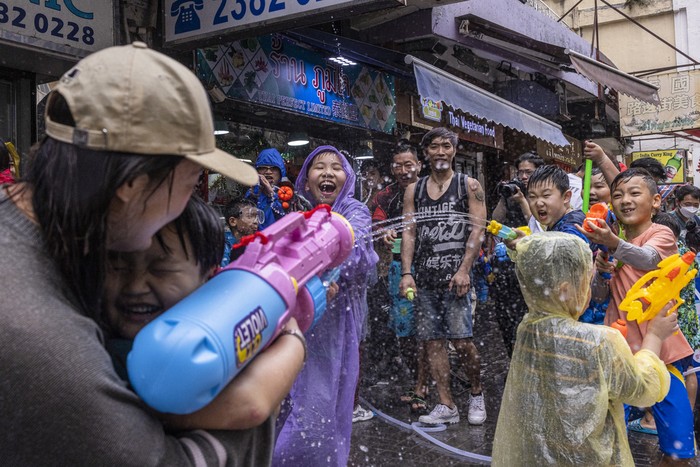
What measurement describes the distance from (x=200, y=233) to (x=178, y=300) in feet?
0.51

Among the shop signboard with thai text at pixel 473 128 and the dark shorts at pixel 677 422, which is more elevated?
the shop signboard with thai text at pixel 473 128

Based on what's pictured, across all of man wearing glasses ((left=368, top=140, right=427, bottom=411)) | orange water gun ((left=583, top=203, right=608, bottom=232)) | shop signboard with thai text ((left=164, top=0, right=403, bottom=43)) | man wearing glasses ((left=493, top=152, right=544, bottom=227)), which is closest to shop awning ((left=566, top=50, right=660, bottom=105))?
man wearing glasses ((left=493, top=152, right=544, bottom=227))

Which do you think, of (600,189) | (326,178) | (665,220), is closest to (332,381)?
(326,178)

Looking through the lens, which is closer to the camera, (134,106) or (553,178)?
(134,106)

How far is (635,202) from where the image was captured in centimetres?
379

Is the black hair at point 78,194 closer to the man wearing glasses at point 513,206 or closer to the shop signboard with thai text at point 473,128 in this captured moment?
the man wearing glasses at point 513,206

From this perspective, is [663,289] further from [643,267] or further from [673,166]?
[673,166]

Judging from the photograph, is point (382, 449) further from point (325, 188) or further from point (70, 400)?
point (70, 400)

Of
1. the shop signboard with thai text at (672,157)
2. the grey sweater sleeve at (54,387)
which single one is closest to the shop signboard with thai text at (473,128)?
the shop signboard with thai text at (672,157)

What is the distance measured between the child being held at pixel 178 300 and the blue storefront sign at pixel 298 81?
4.96 meters

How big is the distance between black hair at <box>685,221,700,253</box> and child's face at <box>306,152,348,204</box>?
3.00 meters

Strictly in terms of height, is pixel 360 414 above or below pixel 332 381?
below

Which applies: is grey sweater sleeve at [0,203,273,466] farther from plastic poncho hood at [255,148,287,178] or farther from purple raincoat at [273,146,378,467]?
plastic poncho hood at [255,148,287,178]

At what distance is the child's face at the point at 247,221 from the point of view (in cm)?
457
